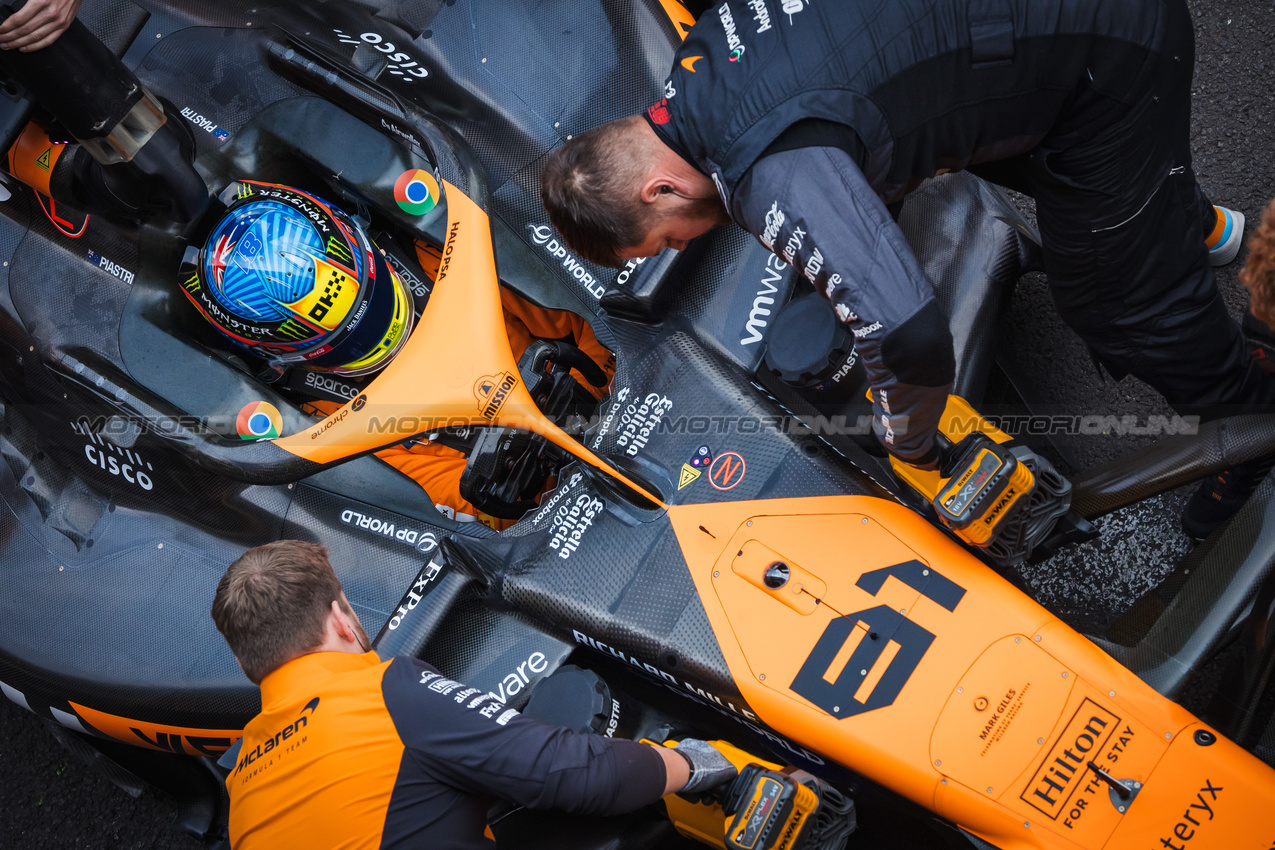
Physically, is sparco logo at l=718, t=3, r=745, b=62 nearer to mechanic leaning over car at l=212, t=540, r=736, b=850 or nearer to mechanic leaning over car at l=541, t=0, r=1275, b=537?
mechanic leaning over car at l=541, t=0, r=1275, b=537

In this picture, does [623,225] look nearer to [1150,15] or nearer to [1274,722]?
[1150,15]

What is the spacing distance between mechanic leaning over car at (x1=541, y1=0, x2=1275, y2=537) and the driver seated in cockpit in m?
0.73

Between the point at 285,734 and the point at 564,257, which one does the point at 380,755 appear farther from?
the point at 564,257

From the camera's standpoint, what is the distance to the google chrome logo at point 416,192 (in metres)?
2.72

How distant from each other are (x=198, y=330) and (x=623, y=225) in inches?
65.6

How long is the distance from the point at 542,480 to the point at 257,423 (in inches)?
31.7

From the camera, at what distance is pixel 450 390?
7.67 feet

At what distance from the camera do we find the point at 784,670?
2.12 meters

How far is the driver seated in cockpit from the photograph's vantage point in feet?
8.44

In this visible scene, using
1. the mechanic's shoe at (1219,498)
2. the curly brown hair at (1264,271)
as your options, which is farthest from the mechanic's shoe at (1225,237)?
the curly brown hair at (1264,271)

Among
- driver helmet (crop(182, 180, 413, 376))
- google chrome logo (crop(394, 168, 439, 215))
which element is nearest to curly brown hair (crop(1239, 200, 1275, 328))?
google chrome logo (crop(394, 168, 439, 215))

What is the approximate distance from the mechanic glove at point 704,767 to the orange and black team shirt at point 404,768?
0.24 meters

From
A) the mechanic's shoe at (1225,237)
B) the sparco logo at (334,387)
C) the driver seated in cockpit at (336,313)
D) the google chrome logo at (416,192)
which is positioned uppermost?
the mechanic's shoe at (1225,237)

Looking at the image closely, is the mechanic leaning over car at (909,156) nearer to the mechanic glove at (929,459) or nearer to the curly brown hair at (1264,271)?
the mechanic glove at (929,459)
